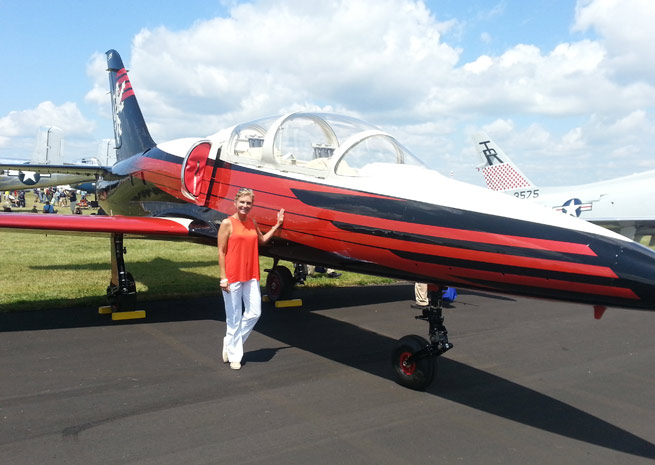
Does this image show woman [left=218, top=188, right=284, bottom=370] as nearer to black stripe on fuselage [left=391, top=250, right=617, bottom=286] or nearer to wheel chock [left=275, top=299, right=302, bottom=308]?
black stripe on fuselage [left=391, top=250, right=617, bottom=286]

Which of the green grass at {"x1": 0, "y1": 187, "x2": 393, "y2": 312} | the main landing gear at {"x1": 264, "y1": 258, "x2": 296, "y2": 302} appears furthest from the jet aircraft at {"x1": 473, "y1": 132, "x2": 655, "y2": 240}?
the main landing gear at {"x1": 264, "y1": 258, "x2": 296, "y2": 302}

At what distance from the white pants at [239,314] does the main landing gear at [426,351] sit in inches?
62.1

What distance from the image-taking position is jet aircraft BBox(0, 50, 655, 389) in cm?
348

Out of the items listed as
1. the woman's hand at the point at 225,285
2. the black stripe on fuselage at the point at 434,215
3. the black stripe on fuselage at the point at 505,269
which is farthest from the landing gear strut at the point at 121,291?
the black stripe on fuselage at the point at 505,269

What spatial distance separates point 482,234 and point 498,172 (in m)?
20.4

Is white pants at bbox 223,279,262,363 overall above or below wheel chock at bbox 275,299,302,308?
above

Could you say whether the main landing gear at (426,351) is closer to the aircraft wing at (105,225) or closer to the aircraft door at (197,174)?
the aircraft wing at (105,225)

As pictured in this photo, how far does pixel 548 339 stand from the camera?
22.4 feet

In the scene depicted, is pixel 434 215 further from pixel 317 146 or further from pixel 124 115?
pixel 124 115

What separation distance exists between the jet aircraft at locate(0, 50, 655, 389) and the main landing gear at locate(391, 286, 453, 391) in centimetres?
1

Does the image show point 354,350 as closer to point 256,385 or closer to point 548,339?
point 256,385

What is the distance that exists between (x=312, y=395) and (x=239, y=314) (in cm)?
120

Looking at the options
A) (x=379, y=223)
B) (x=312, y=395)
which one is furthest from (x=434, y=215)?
(x=312, y=395)

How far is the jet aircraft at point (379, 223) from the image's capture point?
348 centimetres
